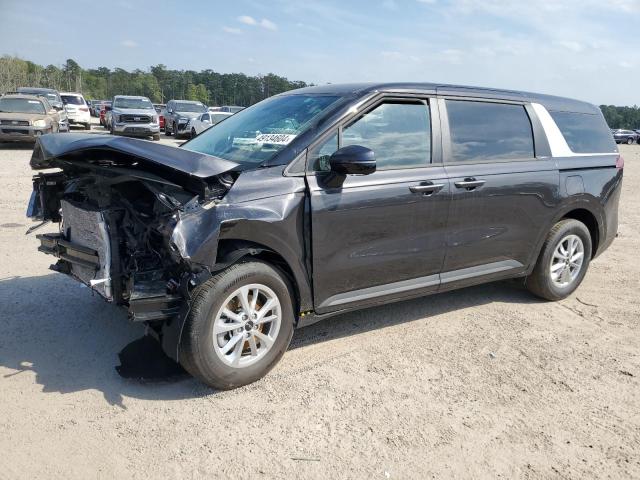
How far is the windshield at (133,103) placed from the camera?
24625mm

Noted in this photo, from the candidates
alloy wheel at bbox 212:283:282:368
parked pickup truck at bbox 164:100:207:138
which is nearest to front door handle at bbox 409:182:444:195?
alloy wheel at bbox 212:283:282:368

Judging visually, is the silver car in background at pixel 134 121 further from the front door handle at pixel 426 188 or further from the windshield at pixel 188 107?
the front door handle at pixel 426 188

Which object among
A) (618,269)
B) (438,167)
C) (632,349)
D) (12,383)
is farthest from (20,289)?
(618,269)

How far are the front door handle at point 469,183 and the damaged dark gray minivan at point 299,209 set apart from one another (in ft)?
0.06

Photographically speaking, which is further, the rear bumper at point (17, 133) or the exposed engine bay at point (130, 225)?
the rear bumper at point (17, 133)

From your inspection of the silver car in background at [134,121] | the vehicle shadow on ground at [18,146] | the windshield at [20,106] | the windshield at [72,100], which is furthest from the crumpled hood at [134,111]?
the windshield at [20,106]

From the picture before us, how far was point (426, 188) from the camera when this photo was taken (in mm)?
4203

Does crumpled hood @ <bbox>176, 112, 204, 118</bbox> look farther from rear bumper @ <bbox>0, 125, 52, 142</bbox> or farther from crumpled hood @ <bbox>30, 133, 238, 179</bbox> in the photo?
crumpled hood @ <bbox>30, 133, 238, 179</bbox>

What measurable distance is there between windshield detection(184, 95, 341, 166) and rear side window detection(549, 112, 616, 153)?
8.54 ft

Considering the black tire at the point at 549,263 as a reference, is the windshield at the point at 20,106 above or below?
above

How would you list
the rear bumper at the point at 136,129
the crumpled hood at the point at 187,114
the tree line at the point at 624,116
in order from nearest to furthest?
1. the rear bumper at the point at 136,129
2. the crumpled hood at the point at 187,114
3. the tree line at the point at 624,116

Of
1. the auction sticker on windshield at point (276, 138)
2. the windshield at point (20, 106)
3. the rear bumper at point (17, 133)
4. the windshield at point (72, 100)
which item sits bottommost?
the auction sticker on windshield at point (276, 138)

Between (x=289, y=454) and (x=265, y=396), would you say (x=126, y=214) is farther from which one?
(x=289, y=454)

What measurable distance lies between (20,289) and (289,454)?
11.2 ft
